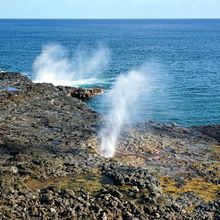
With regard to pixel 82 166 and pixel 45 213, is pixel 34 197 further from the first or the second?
pixel 82 166

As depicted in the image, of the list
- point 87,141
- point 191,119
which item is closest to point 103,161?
point 87,141

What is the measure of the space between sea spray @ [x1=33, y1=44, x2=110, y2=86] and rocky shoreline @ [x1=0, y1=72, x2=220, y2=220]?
121 feet

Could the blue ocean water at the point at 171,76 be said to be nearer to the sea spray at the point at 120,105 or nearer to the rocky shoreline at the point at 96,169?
the sea spray at the point at 120,105

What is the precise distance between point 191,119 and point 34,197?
110ft

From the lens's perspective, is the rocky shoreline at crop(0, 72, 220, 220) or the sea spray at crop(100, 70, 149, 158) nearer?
the rocky shoreline at crop(0, 72, 220, 220)

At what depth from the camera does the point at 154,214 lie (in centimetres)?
3109

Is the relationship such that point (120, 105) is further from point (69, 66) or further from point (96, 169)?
point (69, 66)

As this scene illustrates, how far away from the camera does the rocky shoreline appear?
3097 centimetres

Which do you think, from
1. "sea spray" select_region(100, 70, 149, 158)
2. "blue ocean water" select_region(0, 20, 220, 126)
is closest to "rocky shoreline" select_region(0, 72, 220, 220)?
"sea spray" select_region(100, 70, 149, 158)

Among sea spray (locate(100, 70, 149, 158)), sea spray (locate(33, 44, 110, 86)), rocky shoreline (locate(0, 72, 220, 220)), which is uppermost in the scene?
sea spray (locate(33, 44, 110, 86))

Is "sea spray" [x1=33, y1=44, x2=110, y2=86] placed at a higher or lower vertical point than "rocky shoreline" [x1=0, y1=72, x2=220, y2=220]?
higher

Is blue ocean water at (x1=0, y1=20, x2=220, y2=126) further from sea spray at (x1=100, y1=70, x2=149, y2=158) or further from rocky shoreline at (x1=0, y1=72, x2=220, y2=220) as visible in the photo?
rocky shoreline at (x1=0, y1=72, x2=220, y2=220)

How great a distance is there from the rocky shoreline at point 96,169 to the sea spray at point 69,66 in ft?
121

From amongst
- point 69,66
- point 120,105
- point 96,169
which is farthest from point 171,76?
point 96,169
